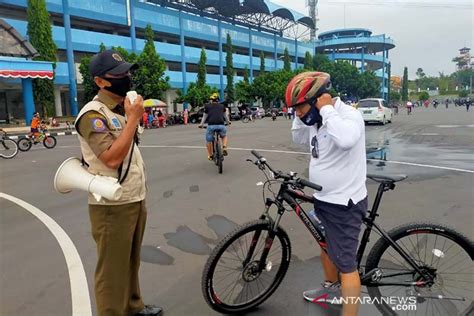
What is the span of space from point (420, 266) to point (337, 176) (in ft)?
3.37

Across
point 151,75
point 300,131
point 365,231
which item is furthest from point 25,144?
point 151,75

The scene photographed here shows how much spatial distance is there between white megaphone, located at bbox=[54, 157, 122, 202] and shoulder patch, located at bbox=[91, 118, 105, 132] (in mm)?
263

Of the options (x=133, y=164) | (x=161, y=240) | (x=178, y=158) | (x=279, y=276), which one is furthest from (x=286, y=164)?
(x=133, y=164)

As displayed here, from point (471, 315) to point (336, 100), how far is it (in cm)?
186

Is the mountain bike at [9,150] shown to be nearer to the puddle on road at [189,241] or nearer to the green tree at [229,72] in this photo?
the puddle on road at [189,241]

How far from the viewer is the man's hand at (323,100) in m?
2.38

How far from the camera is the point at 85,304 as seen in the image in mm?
3078

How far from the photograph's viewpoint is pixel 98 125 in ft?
7.31

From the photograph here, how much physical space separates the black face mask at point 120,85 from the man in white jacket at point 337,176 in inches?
40.1

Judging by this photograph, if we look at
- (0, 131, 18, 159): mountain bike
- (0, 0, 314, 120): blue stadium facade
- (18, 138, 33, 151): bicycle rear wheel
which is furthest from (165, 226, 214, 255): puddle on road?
(0, 0, 314, 120): blue stadium facade

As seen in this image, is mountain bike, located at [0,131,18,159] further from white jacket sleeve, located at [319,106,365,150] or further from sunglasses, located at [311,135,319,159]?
white jacket sleeve, located at [319,106,365,150]

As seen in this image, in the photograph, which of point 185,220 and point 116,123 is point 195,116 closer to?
point 185,220

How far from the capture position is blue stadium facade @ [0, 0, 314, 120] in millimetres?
33188

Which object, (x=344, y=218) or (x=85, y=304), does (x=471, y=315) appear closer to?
(x=344, y=218)
